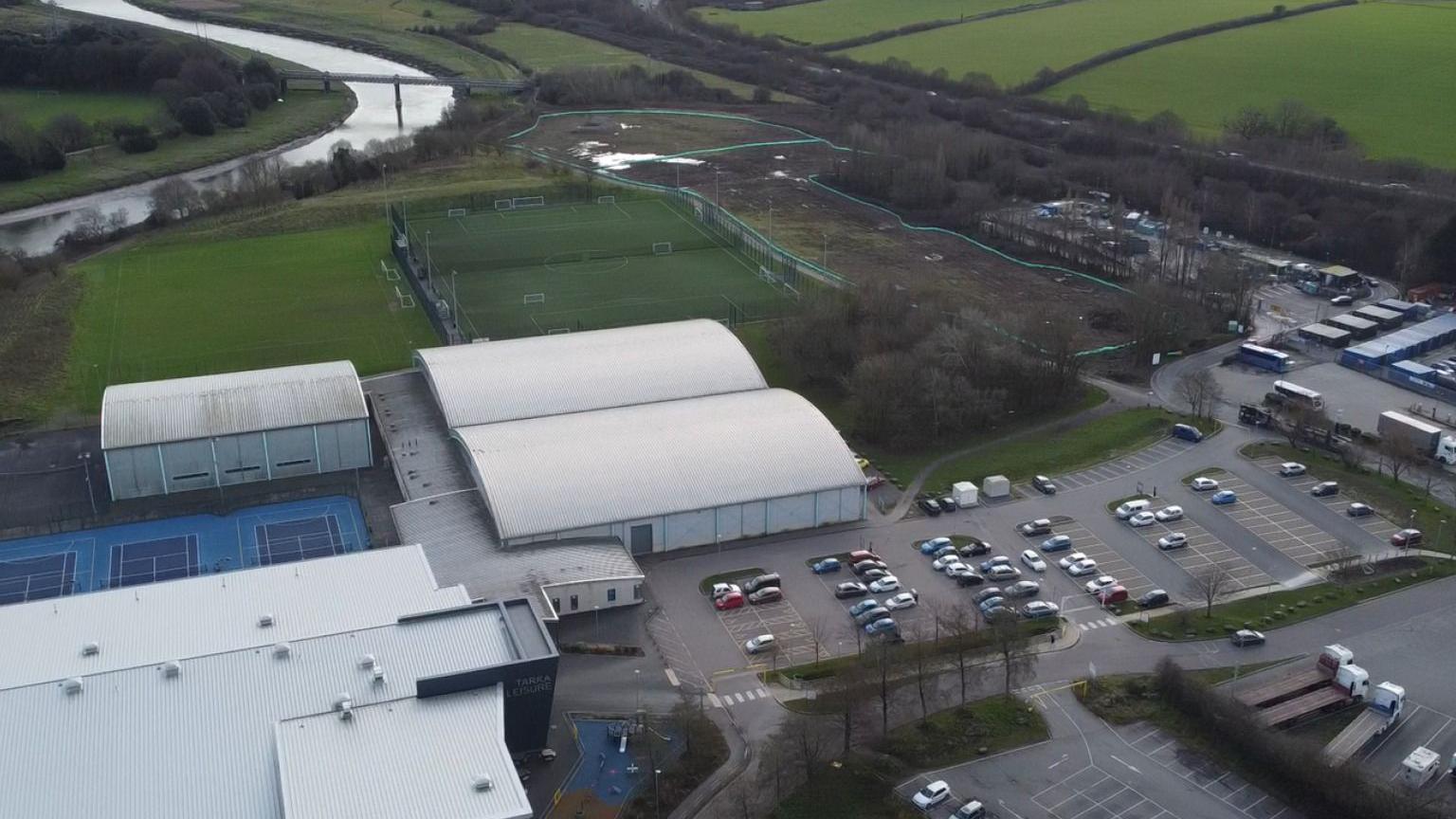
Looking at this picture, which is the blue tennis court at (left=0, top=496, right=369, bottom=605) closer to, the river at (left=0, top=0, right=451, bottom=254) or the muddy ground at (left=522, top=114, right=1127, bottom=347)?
the muddy ground at (left=522, top=114, right=1127, bottom=347)

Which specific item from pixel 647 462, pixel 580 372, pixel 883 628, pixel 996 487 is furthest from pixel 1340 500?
pixel 580 372

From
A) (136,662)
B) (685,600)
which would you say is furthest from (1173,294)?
(136,662)

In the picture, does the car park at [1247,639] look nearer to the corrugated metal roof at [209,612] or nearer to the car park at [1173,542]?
the car park at [1173,542]

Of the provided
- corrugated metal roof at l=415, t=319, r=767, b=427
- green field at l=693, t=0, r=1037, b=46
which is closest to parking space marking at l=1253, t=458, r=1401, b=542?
corrugated metal roof at l=415, t=319, r=767, b=427

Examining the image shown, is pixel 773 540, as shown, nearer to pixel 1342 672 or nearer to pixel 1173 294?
pixel 1342 672

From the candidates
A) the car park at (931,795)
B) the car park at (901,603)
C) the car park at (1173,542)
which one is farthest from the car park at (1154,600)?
the car park at (931,795)
